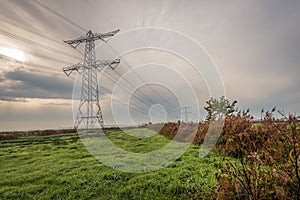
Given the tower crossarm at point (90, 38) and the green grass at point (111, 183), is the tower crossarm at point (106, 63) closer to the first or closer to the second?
the tower crossarm at point (90, 38)

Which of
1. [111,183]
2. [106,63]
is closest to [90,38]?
[106,63]

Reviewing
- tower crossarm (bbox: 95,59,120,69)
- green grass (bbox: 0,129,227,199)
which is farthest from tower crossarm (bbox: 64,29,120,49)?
green grass (bbox: 0,129,227,199)

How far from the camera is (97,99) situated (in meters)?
27.6

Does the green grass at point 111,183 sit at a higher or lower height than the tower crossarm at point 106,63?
lower

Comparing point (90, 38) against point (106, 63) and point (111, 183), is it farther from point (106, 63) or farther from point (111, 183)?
point (111, 183)

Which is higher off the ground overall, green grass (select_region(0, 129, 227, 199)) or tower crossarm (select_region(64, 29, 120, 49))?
tower crossarm (select_region(64, 29, 120, 49))

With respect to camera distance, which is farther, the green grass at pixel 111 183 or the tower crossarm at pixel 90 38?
the tower crossarm at pixel 90 38

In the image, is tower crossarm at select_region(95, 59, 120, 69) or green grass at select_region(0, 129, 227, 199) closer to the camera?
green grass at select_region(0, 129, 227, 199)

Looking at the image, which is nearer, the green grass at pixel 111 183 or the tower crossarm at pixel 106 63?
the green grass at pixel 111 183

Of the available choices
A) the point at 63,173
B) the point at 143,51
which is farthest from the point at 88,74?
the point at 63,173

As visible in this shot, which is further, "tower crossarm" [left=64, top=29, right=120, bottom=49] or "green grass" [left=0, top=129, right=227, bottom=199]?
"tower crossarm" [left=64, top=29, right=120, bottom=49]

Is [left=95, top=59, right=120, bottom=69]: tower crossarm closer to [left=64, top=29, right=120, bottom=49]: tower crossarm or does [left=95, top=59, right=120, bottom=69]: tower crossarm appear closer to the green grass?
[left=64, top=29, right=120, bottom=49]: tower crossarm

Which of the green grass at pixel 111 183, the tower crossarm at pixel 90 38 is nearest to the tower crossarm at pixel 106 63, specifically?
the tower crossarm at pixel 90 38

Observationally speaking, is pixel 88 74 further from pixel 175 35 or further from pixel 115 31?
pixel 175 35
